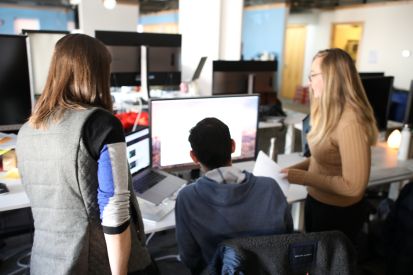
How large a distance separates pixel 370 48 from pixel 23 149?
27.4 ft

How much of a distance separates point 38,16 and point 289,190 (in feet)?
33.8

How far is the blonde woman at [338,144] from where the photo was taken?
1.44m

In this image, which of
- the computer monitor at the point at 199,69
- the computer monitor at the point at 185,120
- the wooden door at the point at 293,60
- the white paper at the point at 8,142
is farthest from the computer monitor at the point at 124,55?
the wooden door at the point at 293,60

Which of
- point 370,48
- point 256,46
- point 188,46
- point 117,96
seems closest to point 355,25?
point 370,48

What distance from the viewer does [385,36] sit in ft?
25.3

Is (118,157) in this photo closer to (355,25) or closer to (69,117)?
(69,117)

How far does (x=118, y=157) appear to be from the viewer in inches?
38.7

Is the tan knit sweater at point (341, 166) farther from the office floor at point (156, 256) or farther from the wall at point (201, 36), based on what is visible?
the wall at point (201, 36)

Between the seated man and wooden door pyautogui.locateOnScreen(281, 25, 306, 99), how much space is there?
9525mm

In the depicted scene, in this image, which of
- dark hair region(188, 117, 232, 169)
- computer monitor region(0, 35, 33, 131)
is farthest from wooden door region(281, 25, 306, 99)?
dark hair region(188, 117, 232, 169)

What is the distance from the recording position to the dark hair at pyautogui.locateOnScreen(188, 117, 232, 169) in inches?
47.1

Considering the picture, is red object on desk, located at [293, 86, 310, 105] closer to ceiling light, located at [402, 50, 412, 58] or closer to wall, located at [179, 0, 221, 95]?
ceiling light, located at [402, 50, 412, 58]

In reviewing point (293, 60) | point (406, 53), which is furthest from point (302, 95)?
point (406, 53)

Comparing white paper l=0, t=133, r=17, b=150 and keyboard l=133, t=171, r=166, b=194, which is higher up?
white paper l=0, t=133, r=17, b=150
